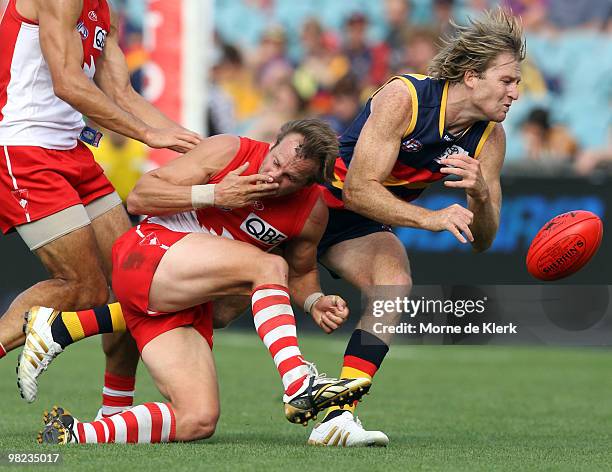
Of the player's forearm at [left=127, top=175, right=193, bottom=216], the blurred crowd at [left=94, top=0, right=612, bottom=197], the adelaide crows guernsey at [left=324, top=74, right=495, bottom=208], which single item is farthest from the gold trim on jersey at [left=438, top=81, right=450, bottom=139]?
the blurred crowd at [left=94, top=0, right=612, bottom=197]

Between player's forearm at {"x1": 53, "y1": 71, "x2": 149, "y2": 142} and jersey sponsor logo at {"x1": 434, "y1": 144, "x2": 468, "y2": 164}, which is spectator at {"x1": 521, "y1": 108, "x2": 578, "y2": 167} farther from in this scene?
player's forearm at {"x1": 53, "y1": 71, "x2": 149, "y2": 142}

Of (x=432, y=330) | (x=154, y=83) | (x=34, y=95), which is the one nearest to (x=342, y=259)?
(x=432, y=330)

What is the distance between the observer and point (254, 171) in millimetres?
5434

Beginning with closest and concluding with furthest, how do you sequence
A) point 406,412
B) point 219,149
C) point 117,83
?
point 219,149, point 117,83, point 406,412

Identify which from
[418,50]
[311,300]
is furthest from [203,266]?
[418,50]

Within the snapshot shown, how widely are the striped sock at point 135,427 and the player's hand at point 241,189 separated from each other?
37.7 inches

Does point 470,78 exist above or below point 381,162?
above

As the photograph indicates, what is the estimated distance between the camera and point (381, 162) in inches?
221

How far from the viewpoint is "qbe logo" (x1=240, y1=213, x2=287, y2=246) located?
5570 millimetres

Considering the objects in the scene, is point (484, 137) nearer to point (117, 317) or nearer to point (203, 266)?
point (203, 266)

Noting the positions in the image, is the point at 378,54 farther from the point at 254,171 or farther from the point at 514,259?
the point at 254,171

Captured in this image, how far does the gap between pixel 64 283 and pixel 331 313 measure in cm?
141

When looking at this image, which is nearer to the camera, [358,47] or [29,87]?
[29,87]

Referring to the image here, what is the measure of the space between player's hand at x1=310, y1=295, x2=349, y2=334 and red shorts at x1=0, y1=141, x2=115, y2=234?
136cm
